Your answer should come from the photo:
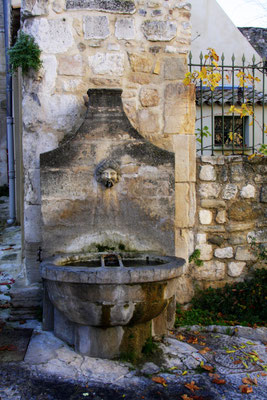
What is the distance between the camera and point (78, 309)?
2586 mm

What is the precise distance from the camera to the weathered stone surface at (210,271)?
3764 mm

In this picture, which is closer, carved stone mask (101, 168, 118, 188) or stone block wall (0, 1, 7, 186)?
carved stone mask (101, 168, 118, 188)

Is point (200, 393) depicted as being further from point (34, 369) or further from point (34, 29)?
point (34, 29)

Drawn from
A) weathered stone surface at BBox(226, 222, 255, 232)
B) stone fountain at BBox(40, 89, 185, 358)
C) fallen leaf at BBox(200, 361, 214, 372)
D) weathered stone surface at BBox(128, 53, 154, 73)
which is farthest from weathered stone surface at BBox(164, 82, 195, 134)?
fallen leaf at BBox(200, 361, 214, 372)

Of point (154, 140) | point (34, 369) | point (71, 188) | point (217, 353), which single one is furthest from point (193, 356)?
point (154, 140)

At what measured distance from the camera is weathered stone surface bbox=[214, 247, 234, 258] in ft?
12.5

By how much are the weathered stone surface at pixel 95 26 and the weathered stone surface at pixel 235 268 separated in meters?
2.37

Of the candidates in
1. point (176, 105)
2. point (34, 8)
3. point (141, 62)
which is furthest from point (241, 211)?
point (34, 8)

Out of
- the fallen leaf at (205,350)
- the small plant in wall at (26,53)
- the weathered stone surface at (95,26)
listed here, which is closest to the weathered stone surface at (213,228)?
the fallen leaf at (205,350)

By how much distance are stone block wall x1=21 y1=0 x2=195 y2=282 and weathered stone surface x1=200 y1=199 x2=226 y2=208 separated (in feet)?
0.50

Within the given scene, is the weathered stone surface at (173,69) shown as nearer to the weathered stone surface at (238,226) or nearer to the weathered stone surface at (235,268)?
the weathered stone surface at (238,226)

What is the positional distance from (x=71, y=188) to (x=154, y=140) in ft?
2.88

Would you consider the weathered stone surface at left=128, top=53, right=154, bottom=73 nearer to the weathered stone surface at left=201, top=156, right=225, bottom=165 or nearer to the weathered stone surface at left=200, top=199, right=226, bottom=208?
the weathered stone surface at left=201, top=156, right=225, bottom=165

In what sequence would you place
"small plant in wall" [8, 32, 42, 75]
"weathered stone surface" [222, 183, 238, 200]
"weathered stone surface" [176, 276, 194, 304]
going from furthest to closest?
"weathered stone surface" [222, 183, 238, 200], "weathered stone surface" [176, 276, 194, 304], "small plant in wall" [8, 32, 42, 75]
